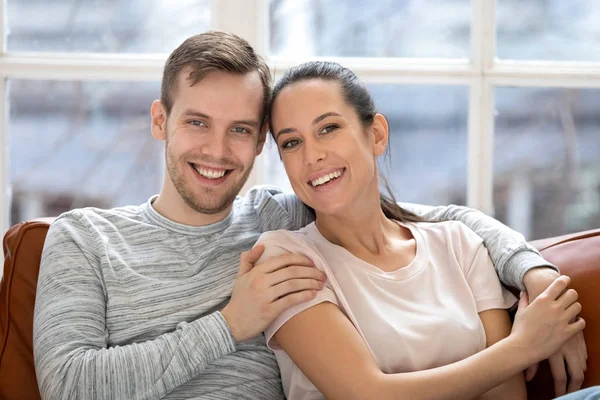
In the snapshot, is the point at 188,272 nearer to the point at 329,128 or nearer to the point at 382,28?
the point at 329,128

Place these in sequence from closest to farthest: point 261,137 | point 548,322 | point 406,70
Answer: point 548,322, point 261,137, point 406,70

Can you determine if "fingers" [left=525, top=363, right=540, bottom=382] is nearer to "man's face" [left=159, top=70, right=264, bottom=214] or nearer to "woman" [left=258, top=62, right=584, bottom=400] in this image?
"woman" [left=258, top=62, right=584, bottom=400]

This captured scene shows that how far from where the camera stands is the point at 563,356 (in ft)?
5.50

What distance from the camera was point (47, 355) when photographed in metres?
1.55

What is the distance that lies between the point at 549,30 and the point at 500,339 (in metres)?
1.23

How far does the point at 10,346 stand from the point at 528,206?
1694 mm

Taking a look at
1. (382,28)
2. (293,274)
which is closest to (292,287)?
(293,274)

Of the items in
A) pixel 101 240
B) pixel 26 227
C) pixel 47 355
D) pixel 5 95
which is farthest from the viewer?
pixel 5 95

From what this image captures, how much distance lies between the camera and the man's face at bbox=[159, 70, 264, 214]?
1.73 metres

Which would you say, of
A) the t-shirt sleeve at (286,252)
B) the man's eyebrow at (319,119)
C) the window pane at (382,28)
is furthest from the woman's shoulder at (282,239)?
the window pane at (382,28)

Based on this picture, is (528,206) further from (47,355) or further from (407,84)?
(47,355)

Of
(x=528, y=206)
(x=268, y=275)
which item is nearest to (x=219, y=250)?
(x=268, y=275)

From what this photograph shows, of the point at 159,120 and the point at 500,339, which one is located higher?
the point at 159,120

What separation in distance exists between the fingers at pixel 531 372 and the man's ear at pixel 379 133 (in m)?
0.60
